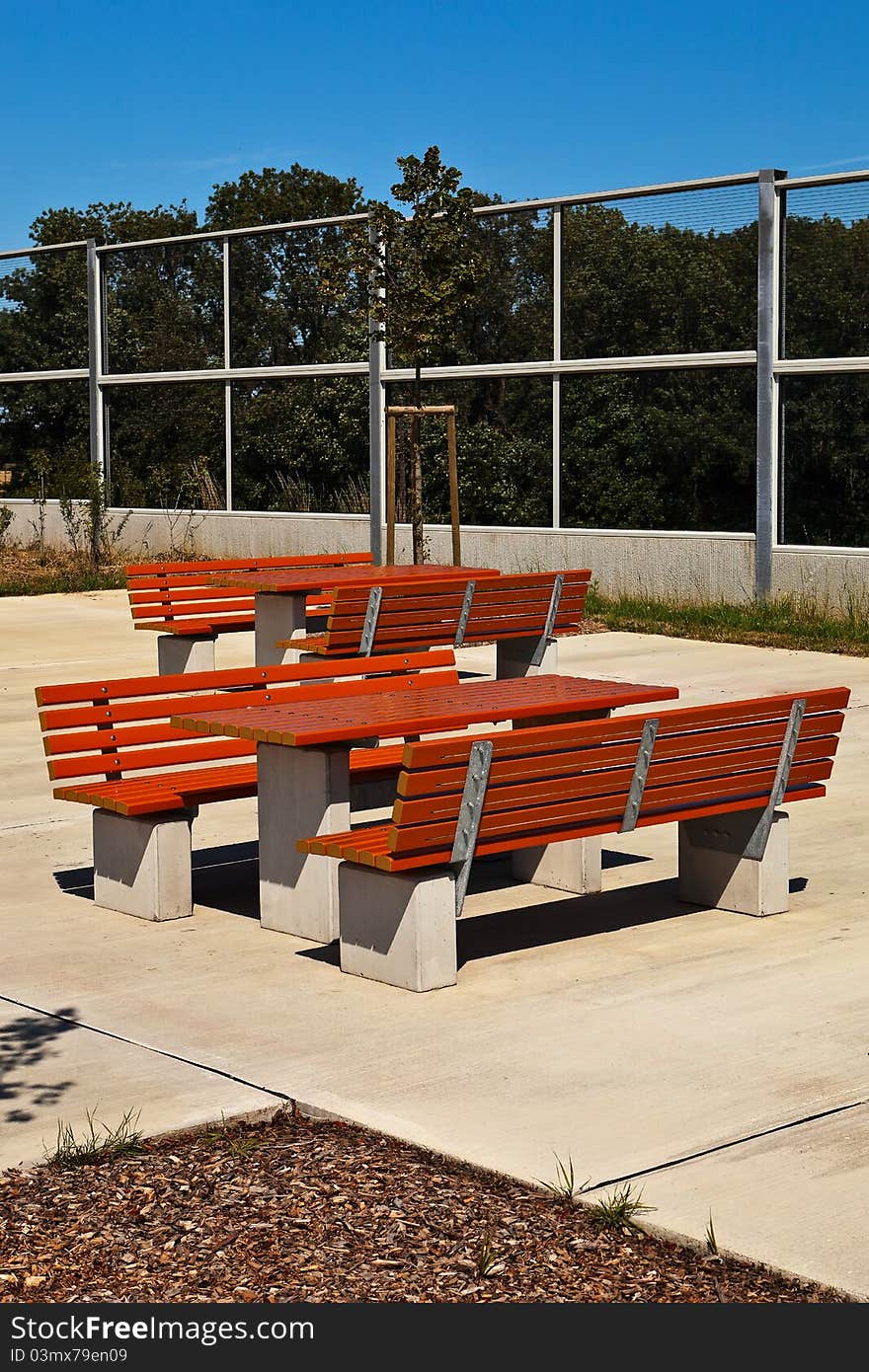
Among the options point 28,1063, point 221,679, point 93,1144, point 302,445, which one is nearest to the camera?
point 93,1144

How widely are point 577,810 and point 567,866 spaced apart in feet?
3.55

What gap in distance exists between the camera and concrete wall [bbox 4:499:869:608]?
58.8ft

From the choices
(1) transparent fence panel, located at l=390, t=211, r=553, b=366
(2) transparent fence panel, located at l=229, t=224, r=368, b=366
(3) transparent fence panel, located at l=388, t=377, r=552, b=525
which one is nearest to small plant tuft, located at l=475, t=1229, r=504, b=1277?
(3) transparent fence panel, located at l=388, t=377, r=552, b=525

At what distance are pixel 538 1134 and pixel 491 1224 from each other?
60 centimetres

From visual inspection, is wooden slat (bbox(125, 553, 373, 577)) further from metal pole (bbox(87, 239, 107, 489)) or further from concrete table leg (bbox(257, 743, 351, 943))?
metal pole (bbox(87, 239, 107, 489))

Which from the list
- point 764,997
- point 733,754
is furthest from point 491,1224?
point 733,754

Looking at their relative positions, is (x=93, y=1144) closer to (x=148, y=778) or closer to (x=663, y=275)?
(x=148, y=778)

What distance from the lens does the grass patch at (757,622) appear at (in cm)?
1595

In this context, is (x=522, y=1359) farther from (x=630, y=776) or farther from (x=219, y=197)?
(x=219, y=197)

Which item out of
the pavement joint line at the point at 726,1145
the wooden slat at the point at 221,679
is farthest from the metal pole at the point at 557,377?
the pavement joint line at the point at 726,1145

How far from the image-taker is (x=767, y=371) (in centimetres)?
1828

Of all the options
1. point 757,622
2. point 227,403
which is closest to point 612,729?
point 757,622

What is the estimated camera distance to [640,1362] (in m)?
3.39

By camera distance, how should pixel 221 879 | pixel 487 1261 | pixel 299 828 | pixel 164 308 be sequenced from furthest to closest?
pixel 164 308 → pixel 221 879 → pixel 299 828 → pixel 487 1261
